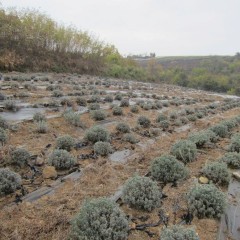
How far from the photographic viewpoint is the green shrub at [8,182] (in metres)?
4.46

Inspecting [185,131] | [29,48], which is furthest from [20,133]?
[29,48]

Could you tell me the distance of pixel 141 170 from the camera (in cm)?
595

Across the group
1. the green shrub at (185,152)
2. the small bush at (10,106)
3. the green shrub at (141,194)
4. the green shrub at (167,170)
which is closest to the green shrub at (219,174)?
the green shrub at (167,170)

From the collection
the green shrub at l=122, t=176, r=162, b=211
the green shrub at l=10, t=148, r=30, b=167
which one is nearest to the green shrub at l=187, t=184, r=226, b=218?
the green shrub at l=122, t=176, r=162, b=211

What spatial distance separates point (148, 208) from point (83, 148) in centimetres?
297

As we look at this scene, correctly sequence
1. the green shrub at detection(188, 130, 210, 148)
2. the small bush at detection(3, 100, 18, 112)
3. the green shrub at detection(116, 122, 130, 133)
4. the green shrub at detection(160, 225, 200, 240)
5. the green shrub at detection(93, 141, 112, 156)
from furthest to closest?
the small bush at detection(3, 100, 18, 112)
the green shrub at detection(116, 122, 130, 133)
the green shrub at detection(188, 130, 210, 148)
the green shrub at detection(93, 141, 112, 156)
the green shrub at detection(160, 225, 200, 240)

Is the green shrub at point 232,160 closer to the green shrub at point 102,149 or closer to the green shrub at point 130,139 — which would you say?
the green shrub at point 130,139

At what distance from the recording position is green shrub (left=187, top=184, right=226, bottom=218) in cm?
426

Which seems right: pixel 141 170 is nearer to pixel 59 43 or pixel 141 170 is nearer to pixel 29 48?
pixel 29 48

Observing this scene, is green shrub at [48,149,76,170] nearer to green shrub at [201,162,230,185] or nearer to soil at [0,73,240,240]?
soil at [0,73,240,240]

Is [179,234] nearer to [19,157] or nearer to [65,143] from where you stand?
[19,157]

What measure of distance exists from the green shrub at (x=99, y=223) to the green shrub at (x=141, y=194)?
2.15ft

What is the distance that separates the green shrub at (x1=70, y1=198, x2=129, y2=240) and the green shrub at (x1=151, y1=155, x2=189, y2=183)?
180cm

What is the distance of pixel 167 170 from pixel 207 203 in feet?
3.91
